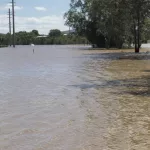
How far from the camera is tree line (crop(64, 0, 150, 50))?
4028 centimetres

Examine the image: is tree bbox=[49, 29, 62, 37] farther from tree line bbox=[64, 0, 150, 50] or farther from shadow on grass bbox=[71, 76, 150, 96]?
shadow on grass bbox=[71, 76, 150, 96]

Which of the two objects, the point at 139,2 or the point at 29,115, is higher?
the point at 139,2

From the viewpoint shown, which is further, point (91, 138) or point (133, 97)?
point (133, 97)

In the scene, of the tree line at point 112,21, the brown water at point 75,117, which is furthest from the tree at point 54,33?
the brown water at point 75,117

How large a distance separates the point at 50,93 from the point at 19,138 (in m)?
5.95

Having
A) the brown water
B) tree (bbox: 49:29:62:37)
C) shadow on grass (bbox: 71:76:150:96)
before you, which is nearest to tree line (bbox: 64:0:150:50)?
shadow on grass (bbox: 71:76:150:96)

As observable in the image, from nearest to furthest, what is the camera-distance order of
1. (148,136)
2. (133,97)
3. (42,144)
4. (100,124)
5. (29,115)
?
(42,144) → (148,136) → (100,124) → (29,115) → (133,97)

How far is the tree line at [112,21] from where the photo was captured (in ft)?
132

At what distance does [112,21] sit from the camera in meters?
51.7

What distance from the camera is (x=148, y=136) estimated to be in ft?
25.7

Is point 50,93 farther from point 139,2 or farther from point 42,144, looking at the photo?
point 139,2

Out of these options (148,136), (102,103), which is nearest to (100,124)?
(148,136)

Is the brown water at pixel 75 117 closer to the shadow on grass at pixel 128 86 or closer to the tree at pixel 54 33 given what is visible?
the shadow on grass at pixel 128 86

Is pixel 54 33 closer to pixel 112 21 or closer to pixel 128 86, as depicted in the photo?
pixel 112 21
